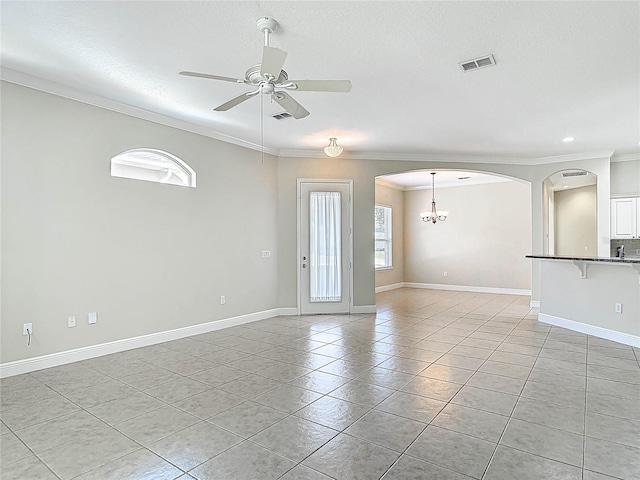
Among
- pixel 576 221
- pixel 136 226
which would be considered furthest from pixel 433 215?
pixel 136 226

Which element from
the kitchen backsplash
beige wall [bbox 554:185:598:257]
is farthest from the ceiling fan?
beige wall [bbox 554:185:598:257]

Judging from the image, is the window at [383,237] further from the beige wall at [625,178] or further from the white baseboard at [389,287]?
the beige wall at [625,178]

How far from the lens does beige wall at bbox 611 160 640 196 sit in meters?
6.66

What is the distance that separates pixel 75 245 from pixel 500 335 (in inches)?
209

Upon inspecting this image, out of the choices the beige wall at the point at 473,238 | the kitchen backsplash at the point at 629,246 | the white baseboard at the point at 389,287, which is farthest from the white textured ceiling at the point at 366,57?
the white baseboard at the point at 389,287

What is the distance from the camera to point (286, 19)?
2652mm

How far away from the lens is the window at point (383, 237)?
33.0 ft

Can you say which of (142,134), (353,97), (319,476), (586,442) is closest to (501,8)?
(353,97)

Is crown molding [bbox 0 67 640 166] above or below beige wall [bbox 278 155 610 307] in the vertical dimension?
above

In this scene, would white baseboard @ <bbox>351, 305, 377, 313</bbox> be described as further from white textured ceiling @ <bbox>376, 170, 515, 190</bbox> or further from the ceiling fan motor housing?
the ceiling fan motor housing

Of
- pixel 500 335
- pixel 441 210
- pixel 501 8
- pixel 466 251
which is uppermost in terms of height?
pixel 501 8

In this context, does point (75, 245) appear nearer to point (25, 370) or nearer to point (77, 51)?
point (25, 370)

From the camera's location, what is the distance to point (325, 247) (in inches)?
262

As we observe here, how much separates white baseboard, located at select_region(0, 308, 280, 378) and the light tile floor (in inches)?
4.8
